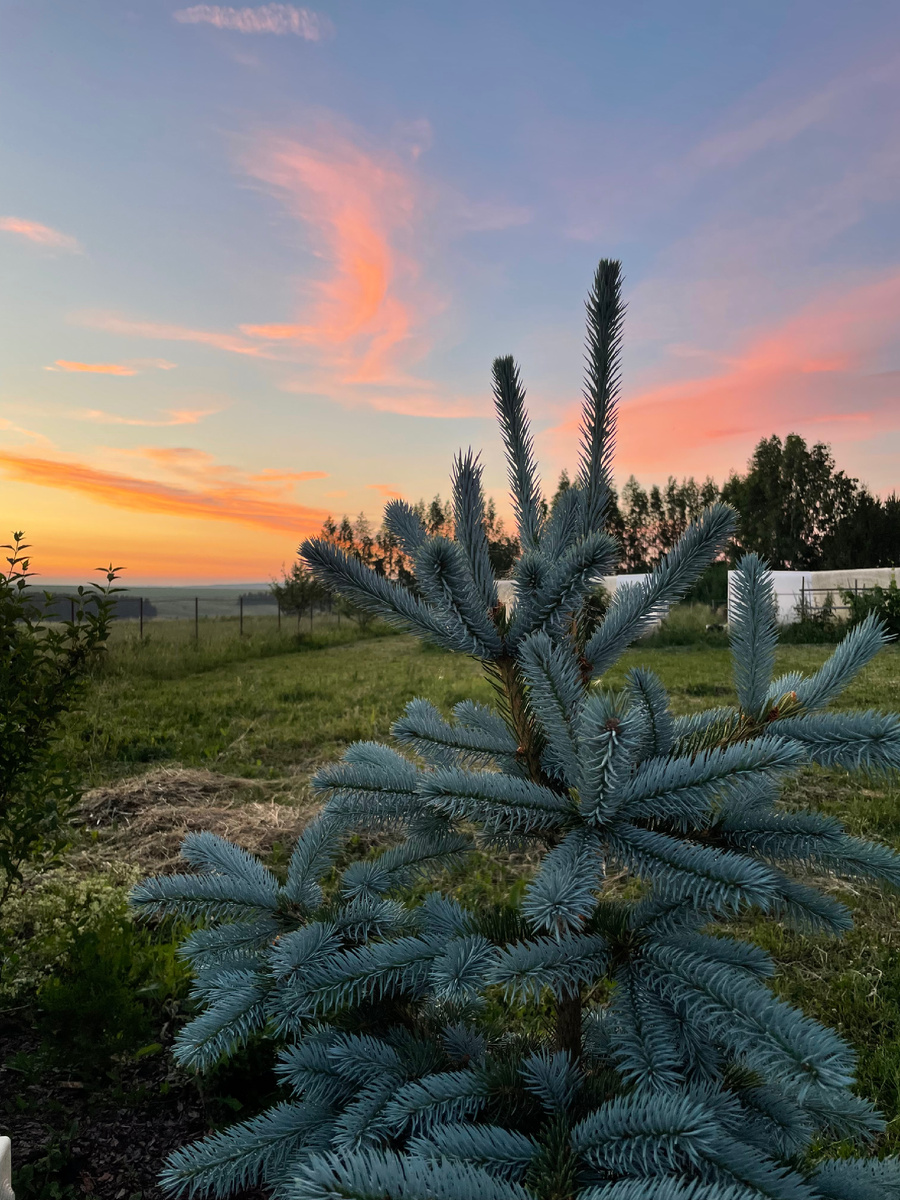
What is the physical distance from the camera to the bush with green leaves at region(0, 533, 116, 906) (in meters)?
3.09

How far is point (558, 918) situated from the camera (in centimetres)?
119

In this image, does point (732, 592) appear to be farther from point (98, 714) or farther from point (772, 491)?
point (772, 491)

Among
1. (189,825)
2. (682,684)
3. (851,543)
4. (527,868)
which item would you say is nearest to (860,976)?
(527,868)

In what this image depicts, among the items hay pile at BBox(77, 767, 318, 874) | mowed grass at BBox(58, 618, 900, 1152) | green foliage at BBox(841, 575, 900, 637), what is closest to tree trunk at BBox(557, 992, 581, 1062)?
mowed grass at BBox(58, 618, 900, 1152)

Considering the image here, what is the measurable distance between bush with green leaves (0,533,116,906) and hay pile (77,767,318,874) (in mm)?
1829

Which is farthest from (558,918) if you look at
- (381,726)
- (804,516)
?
(804,516)

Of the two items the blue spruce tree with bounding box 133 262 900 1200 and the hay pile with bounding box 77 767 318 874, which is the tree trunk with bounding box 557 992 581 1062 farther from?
the hay pile with bounding box 77 767 318 874

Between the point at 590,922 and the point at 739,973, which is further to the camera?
→ the point at 590,922

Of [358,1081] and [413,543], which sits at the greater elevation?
[413,543]

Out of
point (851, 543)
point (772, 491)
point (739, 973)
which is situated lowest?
point (739, 973)

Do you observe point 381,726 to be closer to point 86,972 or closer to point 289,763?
point 289,763

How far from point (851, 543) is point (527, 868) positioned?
1651 inches

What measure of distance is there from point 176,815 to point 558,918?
17.6ft

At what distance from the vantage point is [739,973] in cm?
128
